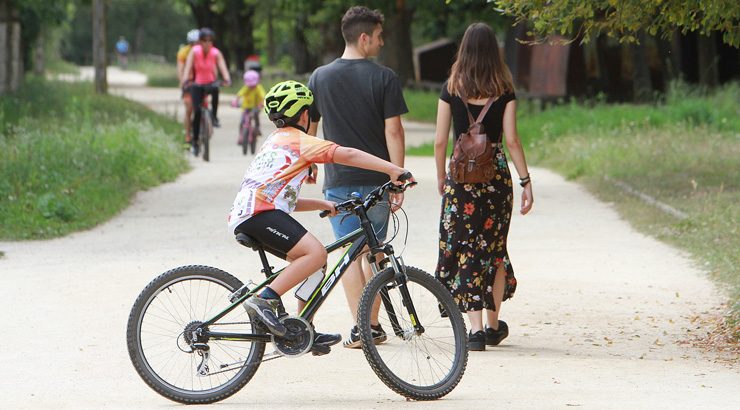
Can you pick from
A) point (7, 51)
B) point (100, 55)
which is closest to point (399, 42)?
point (100, 55)

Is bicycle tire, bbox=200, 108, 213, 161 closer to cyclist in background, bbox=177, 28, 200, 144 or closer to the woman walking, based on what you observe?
cyclist in background, bbox=177, 28, 200, 144

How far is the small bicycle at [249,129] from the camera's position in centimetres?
2223

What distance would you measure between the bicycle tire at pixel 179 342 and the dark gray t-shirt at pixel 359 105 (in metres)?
1.43

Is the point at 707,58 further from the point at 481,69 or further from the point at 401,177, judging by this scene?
the point at 401,177

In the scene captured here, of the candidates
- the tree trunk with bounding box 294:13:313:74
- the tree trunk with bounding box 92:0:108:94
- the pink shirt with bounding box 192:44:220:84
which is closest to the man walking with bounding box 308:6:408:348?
the pink shirt with bounding box 192:44:220:84

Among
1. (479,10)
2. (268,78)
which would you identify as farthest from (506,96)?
(268,78)

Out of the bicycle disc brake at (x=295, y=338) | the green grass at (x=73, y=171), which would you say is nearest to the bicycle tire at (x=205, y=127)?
the green grass at (x=73, y=171)

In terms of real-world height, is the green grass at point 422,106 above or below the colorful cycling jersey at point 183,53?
below

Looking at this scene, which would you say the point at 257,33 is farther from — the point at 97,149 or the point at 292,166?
the point at 292,166

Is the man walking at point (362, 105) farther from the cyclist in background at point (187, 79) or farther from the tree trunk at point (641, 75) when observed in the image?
the tree trunk at point (641, 75)

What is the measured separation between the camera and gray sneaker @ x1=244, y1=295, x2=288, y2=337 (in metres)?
6.52

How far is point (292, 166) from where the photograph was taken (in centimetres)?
657

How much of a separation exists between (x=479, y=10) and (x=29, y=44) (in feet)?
53.9

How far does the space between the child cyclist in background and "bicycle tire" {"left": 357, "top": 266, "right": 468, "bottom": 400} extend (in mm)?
320
